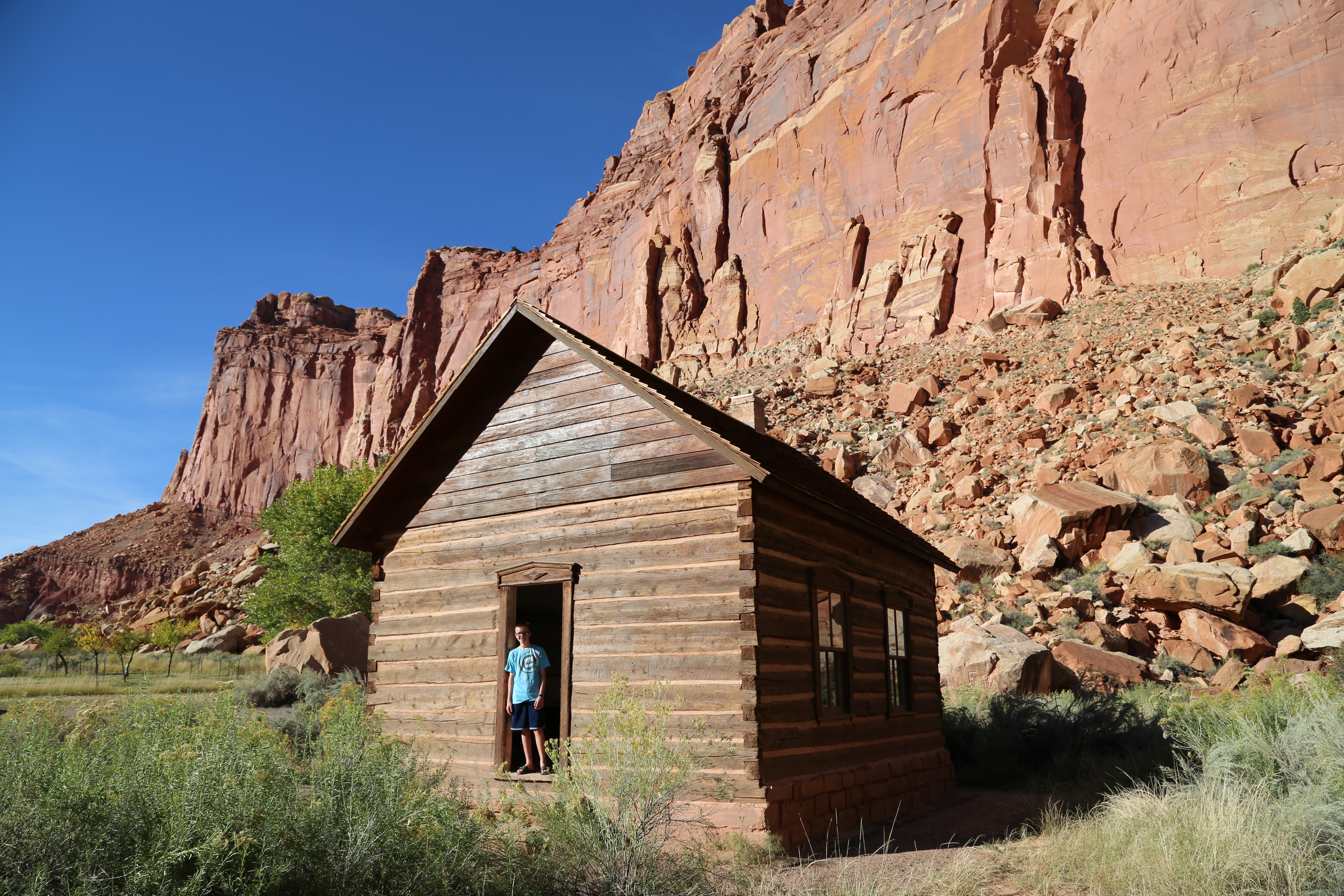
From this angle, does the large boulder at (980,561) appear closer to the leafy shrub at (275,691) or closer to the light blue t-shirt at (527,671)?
the light blue t-shirt at (527,671)

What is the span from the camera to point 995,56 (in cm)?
4484

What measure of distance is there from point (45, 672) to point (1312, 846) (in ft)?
126

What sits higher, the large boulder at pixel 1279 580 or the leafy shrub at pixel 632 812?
the large boulder at pixel 1279 580

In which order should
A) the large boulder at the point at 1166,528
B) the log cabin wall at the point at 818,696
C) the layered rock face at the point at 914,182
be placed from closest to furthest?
the log cabin wall at the point at 818,696
the large boulder at the point at 1166,528
the layered rock face at the point at 914,182

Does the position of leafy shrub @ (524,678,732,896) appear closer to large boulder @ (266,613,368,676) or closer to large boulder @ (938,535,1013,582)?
large boulder @ (266,613,368,676)

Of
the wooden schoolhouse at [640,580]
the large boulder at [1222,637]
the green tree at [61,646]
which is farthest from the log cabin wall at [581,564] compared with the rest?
the green tree at [61,646]

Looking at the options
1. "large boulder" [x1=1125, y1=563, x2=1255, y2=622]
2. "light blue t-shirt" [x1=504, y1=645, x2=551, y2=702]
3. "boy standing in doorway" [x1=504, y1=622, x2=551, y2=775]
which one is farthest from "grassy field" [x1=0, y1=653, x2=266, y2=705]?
"large boulder" [x1=1125, y1=563, x2=1255, y2=622]

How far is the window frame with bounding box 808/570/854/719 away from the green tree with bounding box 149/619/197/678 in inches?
1117

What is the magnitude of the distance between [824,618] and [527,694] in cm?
330

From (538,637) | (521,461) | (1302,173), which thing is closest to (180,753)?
(521,461)

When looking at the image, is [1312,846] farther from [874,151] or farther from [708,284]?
[708,284]

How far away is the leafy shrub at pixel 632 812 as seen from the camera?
5477 millimetres

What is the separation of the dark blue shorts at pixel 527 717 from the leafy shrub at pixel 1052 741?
22.2 ft

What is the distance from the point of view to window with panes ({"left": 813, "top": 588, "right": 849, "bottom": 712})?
354 inches
